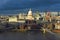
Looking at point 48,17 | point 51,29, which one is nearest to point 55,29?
point 51,29

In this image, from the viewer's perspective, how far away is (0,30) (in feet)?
182

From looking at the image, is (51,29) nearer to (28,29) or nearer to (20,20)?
(28,29)

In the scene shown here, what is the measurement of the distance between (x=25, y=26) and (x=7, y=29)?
5.53m

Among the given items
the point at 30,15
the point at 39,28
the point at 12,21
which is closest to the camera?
the point at 39,28

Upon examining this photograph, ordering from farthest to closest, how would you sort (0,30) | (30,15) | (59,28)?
1. (30,15)
2. (0,30)
3. (59,28)

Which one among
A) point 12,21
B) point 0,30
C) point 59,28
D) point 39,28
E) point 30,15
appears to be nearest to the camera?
point 59,28

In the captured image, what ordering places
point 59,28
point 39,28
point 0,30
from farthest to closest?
point 39,28
point 0,30
point 59,28

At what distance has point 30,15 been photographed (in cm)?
7669

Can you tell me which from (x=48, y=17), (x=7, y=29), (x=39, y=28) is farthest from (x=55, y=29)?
(x=48, y=17)

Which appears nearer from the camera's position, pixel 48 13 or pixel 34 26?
pixel 34 26

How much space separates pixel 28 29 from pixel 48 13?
69.9ft

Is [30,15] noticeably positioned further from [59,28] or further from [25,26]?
[59,28]

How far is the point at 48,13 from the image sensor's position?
257ft

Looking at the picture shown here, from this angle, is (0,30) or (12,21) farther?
(12,21)
